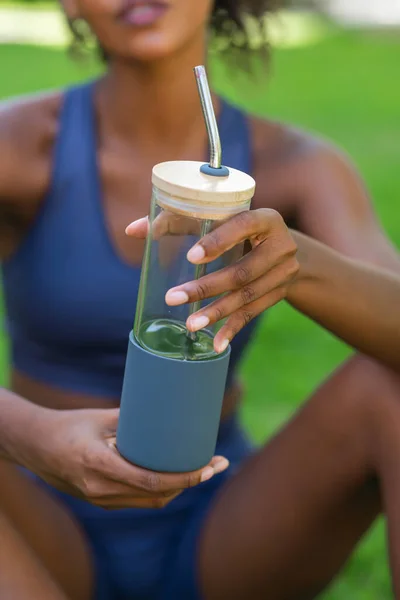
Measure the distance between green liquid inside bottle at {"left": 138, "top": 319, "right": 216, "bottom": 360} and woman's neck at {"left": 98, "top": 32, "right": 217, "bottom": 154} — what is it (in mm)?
636

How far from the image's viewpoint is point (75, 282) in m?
1.69

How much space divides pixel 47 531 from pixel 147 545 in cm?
24

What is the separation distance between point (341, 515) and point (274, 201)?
55 cm

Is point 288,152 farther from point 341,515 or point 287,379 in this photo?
point 287,379

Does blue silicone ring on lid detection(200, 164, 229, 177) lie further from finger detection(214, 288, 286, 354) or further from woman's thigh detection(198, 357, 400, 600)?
woman's thigh detection(198, 357, 400, 600)

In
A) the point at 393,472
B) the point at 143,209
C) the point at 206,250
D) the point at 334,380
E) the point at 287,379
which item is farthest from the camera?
the point at 287,379

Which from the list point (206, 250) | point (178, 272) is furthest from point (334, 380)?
point (206, 250)

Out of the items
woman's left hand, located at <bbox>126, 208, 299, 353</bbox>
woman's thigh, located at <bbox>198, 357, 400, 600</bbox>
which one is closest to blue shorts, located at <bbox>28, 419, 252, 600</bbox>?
woman's thigh, located at <bbox>198, 357, 400, 600</bbox>

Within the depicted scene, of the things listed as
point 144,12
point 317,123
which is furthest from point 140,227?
point 317,123

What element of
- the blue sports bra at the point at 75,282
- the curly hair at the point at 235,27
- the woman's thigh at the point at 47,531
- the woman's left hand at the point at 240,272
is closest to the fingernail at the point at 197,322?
the woman's left hand at the point at 240,272

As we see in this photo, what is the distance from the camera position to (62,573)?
1.52m

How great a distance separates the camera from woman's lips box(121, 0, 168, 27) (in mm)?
1551

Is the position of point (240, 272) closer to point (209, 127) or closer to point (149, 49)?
point (209, 127)

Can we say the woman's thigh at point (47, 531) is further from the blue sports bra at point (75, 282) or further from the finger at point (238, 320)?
the finger at point (238, 320)
